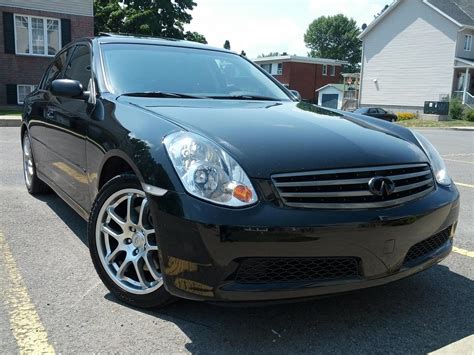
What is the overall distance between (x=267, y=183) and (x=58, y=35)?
21.3m

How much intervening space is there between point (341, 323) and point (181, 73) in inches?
87.5

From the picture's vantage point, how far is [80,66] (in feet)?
13.7

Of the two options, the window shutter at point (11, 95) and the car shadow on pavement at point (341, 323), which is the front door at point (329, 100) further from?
the car shadow on pavement at point (341, 323)

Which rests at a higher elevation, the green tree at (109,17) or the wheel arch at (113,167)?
the green tree at (109,17)

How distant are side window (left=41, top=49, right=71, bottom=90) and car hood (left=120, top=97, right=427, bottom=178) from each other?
1.93m

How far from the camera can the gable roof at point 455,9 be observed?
105ft

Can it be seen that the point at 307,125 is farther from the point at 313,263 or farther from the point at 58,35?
the point at 58,35

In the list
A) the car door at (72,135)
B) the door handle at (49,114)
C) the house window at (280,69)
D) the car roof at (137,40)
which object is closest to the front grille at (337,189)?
the car door at (72,135)

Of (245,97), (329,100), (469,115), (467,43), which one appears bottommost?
(469,115)

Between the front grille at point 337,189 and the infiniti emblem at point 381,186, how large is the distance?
2 cm

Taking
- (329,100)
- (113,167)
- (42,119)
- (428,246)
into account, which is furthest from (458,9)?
(113,167)

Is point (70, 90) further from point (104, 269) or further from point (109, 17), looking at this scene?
point (109, 17)

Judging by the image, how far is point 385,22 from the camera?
119 ft

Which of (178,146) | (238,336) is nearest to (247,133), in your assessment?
(178,146)
